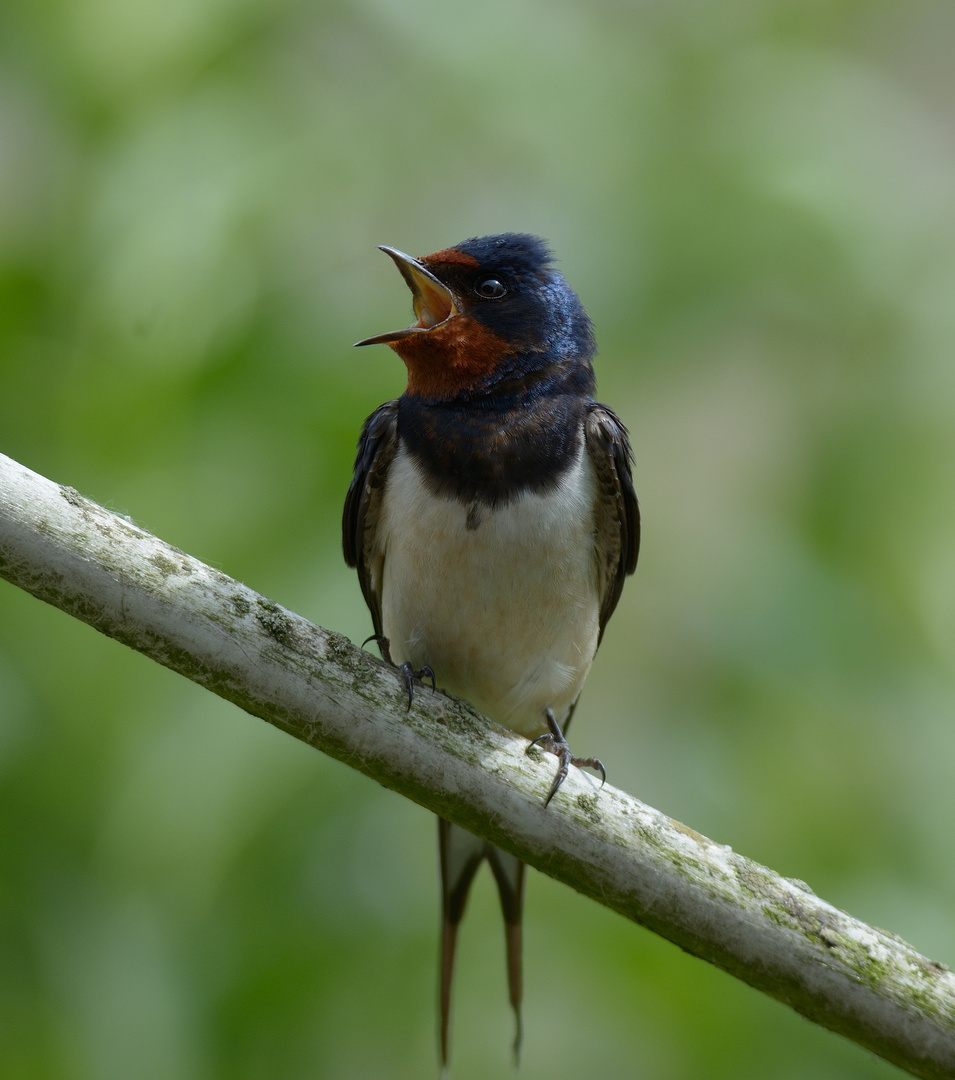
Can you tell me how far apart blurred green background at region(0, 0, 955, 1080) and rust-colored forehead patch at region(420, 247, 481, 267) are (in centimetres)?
26

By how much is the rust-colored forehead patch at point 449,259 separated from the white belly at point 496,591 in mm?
356

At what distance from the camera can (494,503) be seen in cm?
185

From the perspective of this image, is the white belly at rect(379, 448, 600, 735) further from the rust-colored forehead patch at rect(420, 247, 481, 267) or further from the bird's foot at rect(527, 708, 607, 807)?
the rust-colored forehead patch at rect(420, 247, 481, 267)

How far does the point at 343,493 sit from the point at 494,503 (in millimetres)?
437

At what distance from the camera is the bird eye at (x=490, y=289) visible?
2.01 m

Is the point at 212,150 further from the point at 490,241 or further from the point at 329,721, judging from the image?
the point at 329,721

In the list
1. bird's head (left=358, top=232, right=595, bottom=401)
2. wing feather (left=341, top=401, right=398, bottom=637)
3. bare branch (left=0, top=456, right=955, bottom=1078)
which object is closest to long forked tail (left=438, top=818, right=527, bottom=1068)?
wing feather (left=341, top=401, right=398, bottom=637)

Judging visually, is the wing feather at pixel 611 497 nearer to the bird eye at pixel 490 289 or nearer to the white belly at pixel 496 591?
the white belly at pixel 496 591

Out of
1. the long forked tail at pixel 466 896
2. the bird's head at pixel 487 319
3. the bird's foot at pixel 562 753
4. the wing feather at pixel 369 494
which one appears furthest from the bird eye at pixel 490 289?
the long forked tail at pixel 466 896

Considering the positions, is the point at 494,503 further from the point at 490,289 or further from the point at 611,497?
the point at 490,289

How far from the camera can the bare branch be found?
1.26 m

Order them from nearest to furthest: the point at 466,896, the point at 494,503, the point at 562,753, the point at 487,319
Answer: the point at 562,753 < the point at 494,503 < the point at 487,319 < the point at 466,896

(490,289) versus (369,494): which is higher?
(490,289)

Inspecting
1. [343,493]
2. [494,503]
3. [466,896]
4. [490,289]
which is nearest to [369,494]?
[343,493]
